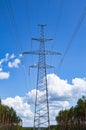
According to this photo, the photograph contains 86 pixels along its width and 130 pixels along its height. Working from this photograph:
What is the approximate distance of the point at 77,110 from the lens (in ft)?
421

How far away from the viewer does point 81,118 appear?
132125 millimetres

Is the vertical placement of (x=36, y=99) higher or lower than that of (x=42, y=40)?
lower

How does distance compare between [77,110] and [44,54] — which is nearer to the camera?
[44,54]

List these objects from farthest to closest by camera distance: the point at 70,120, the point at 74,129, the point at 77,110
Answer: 1. the point at 70,120
2. the point at 74,129
3. the point at 77,110

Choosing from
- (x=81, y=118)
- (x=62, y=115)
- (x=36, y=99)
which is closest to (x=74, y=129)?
(x=81, y=118)

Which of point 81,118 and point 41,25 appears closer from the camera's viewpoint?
point 41,25

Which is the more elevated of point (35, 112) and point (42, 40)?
point (42, 40)

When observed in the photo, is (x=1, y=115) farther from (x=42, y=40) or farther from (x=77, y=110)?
(x=42, y=40)

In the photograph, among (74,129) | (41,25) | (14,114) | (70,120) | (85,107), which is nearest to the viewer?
(41,25)

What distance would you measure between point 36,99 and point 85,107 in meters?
67.9

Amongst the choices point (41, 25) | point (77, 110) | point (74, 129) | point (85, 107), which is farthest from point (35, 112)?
point (74, 129)

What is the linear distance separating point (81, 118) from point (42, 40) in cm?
8480

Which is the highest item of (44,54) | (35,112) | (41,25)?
(41,25)

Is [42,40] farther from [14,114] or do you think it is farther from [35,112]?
[14,114]
